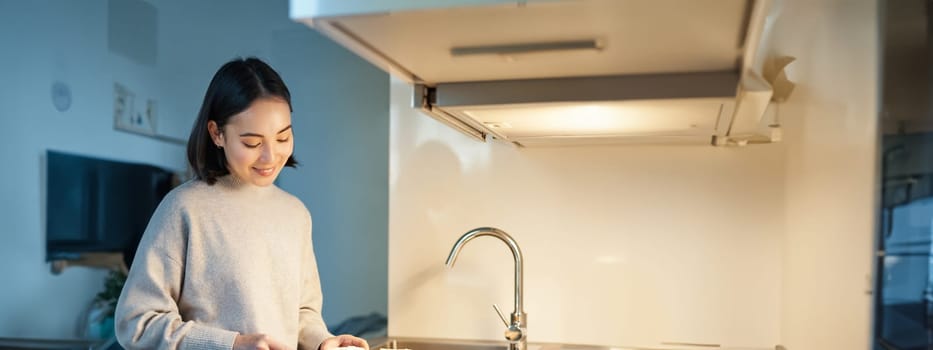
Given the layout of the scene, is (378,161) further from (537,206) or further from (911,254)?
(911,254)

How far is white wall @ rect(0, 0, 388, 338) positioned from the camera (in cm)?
207

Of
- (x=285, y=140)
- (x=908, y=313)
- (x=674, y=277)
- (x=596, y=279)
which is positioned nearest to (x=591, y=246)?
(x=596, y=279)

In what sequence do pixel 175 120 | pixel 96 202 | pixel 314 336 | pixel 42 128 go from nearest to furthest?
1. pixel 314 336
2. pixel 42 128
3. pixel 96 202
4. pixel 175 120

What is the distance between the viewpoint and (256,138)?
1.25 m

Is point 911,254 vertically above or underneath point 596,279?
above

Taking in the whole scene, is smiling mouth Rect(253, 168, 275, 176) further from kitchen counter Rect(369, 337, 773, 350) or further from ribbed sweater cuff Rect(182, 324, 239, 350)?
kitchen counter Rect(369, 337, 773, 350)

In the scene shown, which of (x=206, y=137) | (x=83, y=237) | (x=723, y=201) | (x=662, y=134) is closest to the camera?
(x=206, y=137)

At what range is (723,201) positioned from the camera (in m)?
1.66

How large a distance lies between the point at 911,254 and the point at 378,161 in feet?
4.38

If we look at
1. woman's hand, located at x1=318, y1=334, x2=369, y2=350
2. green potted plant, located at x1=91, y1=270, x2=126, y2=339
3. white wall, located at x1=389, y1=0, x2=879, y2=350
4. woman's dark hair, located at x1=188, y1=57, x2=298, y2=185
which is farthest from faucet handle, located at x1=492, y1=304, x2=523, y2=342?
green potted plant, located at x1=91, y1=270, x2=126, y2=339

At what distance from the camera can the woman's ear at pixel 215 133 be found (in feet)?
4.21

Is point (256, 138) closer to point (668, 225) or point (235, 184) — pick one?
point (235, 184)

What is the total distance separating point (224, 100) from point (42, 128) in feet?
3.60

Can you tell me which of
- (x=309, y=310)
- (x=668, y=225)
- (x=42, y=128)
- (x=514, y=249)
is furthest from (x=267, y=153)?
(x=42, y=128)
